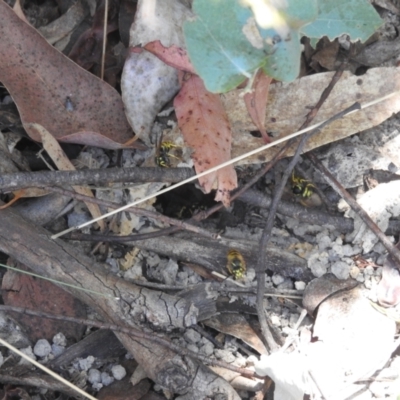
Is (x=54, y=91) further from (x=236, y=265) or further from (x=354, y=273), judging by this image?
(x=354, y=273)

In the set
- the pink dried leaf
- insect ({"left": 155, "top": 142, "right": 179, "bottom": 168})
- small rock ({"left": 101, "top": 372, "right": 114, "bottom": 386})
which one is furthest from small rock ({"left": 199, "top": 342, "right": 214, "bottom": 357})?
the pink dried leaf

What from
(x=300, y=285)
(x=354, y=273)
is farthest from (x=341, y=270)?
(x=300, y=285)

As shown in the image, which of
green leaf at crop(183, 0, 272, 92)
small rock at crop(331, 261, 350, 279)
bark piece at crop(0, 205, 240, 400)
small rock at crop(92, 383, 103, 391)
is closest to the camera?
green leaf at crop(183, 0, 272, 92)

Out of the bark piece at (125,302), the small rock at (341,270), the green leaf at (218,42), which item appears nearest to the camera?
the green leaf at (218,42)

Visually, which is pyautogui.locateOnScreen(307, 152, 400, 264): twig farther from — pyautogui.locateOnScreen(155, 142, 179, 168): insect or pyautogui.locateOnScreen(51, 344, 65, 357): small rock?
A: pyautogui.locateOnScreen(51, 344, 65, 357): small rock

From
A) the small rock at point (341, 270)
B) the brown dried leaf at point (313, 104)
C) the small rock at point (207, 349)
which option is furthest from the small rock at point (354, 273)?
the small rock at point (207, 349)

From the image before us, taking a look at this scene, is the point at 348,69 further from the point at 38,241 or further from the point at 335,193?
the point at 38,241

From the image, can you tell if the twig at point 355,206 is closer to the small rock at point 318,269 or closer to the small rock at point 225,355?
the small rock at point 318,269
